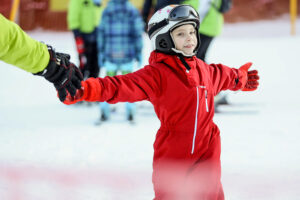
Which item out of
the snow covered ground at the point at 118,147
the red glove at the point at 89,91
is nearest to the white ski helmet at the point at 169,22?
the red glove at the point at 89,91

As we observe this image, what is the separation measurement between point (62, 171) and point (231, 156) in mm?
1667

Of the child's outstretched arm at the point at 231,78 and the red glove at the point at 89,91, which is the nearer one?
the red glove at the point at 89,91

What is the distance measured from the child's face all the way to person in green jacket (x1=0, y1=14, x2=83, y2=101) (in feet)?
2.03

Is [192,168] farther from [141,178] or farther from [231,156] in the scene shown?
[231,156]

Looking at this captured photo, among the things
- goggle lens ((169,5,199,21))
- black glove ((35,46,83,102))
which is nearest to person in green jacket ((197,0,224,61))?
goggle lens ((169,5,199,21))

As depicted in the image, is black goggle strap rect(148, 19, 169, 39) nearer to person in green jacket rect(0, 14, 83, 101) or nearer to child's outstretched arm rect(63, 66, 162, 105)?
child's outstretched arm rect(63, 66, 162, 105)

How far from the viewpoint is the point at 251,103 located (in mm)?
6176

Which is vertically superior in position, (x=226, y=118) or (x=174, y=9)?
(x=174, y=9)

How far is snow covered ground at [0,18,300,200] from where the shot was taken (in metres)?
3.10

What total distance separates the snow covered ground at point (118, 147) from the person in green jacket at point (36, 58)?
121cm

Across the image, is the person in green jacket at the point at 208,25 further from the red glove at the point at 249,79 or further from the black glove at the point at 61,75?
the black glove at the point at 61,75

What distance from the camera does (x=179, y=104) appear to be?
2.16m

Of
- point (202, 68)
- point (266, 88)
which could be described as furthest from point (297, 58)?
point (202, 68)

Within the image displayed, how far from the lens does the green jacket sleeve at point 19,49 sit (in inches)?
75.6
